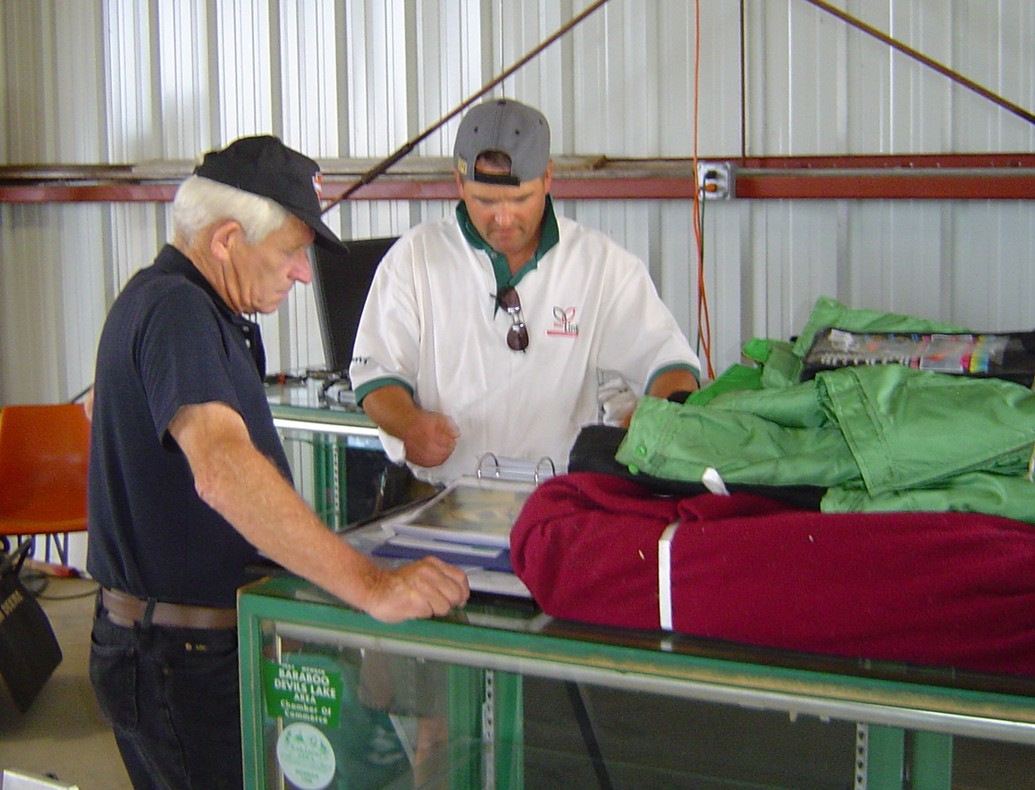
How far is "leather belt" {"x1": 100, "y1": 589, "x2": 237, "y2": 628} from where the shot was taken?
1642mm

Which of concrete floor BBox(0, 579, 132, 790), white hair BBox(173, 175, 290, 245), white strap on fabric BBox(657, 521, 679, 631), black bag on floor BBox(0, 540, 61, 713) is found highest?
white hair BBox(173, 175, 290, 245)

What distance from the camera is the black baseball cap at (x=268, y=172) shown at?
5.23ft

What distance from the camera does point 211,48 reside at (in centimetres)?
487

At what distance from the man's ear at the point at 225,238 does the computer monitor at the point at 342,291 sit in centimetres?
179

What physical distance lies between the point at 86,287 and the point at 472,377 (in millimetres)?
3435

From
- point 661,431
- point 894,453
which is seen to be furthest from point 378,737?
point 894,453

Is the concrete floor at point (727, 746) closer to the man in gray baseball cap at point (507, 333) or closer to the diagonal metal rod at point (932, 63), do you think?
the man in gray baseball cap at point (507, 333)

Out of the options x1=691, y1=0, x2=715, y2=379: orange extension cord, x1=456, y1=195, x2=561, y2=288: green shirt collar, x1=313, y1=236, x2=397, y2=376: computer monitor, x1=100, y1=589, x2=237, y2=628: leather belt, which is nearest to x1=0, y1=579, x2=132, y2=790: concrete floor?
x1=313, y1=236, x2=397, y2=376: computer monitor

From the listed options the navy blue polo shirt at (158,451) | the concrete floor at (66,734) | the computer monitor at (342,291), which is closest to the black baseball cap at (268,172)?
the navy blue polo shirt at (158,451)

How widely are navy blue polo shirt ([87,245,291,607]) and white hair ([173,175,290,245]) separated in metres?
0.05

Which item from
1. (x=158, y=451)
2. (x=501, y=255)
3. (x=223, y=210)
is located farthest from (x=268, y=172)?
(x=501, y=255)

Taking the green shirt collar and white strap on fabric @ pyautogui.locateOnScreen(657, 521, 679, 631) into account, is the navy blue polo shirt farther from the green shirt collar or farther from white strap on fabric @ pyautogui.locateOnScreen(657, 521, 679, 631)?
the green shirt collar

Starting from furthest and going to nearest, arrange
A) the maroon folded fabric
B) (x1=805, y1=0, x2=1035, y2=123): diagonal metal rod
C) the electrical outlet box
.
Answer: the electrical outlet box, (x1=805, y1=0, x2=1035, y2=123): diagonal metal rod, the maroon folded fabric

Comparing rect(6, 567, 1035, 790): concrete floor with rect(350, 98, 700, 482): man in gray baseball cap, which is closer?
rect(6, 567, 1035, 790): concrete floor
